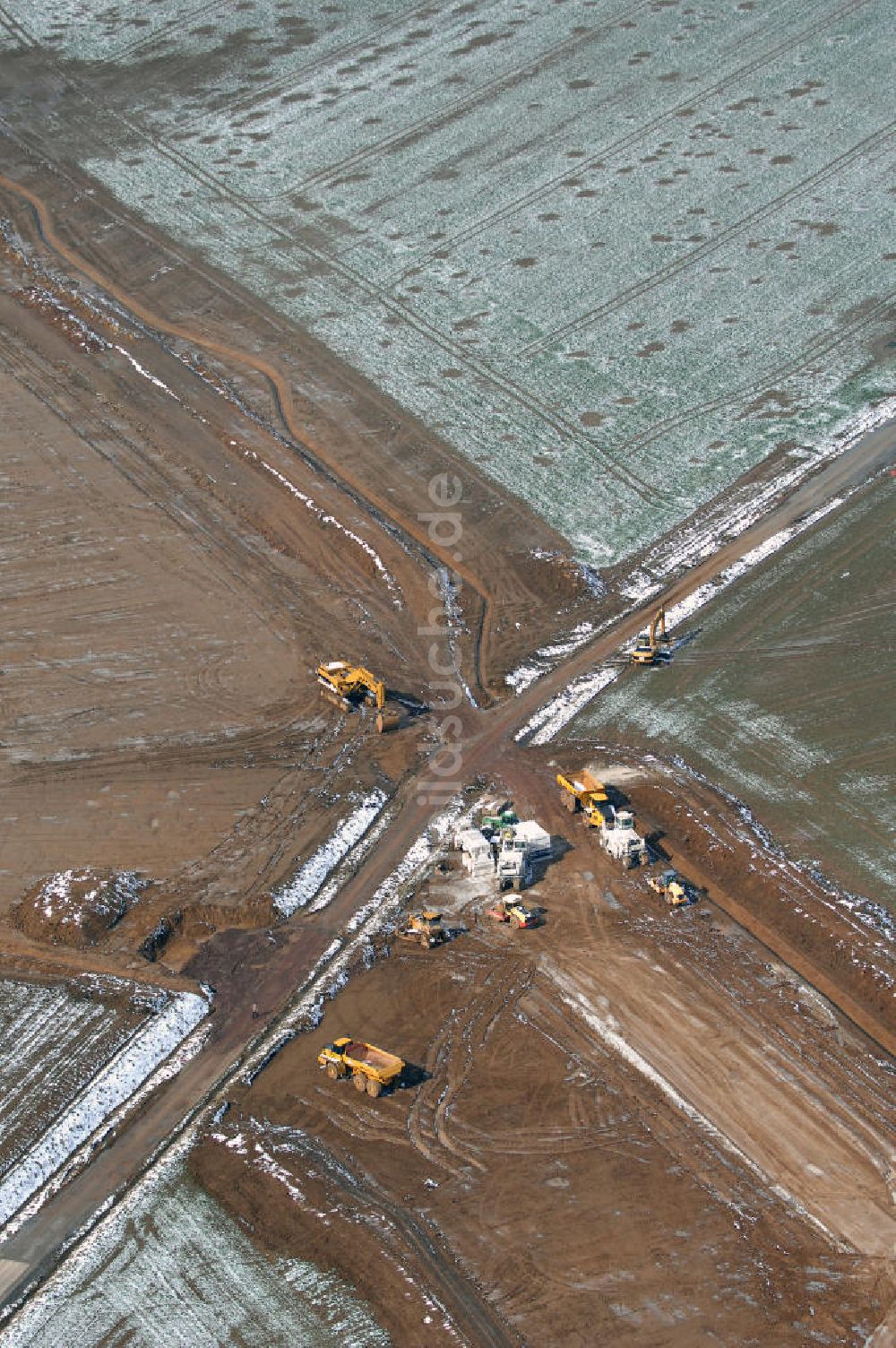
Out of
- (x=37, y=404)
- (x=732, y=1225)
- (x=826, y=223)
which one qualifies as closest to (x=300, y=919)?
(x=732, y=1225)

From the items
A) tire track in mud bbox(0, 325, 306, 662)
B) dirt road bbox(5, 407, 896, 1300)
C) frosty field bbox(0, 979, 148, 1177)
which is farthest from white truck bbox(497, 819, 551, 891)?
tire track in mud bbox(0, 325, 306, 662)

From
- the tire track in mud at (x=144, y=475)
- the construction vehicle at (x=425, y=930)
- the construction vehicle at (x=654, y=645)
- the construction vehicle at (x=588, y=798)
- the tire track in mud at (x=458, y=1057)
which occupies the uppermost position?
the tire track in mud at (x=144, y=475)

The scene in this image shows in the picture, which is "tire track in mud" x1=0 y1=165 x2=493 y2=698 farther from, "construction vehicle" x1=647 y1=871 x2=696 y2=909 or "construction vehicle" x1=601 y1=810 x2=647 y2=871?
"construction vehicle" x1=647 y1=871 x2=696 y2=909

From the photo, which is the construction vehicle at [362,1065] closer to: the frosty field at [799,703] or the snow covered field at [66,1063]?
the snow covered field at [66,1063]

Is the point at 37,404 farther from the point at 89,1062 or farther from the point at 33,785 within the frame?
the point at 89,1062

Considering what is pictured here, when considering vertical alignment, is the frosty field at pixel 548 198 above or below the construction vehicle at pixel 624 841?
above

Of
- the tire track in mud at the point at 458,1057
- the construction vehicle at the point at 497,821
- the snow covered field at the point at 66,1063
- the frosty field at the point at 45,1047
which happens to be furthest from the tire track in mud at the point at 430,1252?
the construction vehicle at the point at 497,821
